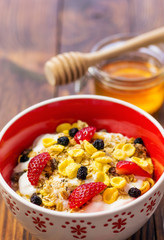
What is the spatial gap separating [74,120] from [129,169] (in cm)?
29

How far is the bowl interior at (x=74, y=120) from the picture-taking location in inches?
42.7

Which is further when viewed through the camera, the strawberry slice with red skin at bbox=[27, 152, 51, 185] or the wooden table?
the wooden table

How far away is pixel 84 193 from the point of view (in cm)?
94

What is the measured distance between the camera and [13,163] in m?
1.13

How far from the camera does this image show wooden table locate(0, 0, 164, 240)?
1564 mm

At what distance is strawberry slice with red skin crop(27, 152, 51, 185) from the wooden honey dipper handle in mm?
457

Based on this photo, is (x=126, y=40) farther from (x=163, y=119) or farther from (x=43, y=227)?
(x=43, y=227)

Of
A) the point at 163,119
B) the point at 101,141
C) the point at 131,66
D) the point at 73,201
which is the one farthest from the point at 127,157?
the point at 131,66

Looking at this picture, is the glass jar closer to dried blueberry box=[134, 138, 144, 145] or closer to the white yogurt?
dried blueberry box=[134, 138, 144, 145]

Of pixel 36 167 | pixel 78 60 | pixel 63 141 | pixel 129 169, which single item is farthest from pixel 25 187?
pixel 78 60

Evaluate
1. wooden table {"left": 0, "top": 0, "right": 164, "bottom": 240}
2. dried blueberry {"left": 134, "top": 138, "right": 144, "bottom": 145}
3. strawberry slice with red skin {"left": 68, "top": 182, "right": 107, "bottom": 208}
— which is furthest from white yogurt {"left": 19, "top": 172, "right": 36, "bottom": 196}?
wooden table {"left": 0, "top": 0, "right": 164, "bottom": 240}

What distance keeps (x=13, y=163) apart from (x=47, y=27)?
87 cm

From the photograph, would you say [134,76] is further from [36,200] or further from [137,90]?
[36,200]

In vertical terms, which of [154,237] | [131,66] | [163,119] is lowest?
[154,237]
